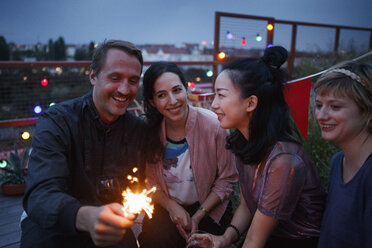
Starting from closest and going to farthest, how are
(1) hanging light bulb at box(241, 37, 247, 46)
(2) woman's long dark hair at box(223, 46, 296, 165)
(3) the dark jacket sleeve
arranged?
(3) the dark jacket sleeve, (2) woman's long dark hair at box(223, 46, 296, 165), (1) hanging light bulb at box(241, 37, 247, 46)

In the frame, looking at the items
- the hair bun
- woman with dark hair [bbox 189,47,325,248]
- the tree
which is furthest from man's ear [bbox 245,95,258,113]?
the tree

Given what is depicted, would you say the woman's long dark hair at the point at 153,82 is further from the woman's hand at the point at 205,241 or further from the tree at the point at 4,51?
the tree at the point at 4,51

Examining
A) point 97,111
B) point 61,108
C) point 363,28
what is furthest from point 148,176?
point 363,28

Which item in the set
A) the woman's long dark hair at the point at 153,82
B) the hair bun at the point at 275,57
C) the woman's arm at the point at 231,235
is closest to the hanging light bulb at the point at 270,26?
the woman's long dark hair at the point at 153,82

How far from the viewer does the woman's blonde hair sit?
146 centimetres

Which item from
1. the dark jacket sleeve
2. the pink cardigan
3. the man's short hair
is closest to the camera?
the dark jacket sleeve

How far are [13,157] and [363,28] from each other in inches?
565

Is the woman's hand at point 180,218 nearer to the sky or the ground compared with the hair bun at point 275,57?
nearer to the ground

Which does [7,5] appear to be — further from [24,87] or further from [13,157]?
[13,157]

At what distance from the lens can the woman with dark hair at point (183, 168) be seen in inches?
90.2

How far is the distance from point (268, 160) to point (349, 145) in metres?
0.47

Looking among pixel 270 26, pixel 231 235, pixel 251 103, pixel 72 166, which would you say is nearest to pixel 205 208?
pixel 231 235

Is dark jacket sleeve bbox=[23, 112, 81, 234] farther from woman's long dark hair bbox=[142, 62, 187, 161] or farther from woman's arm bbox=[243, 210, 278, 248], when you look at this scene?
woman's arm bbox=[243, 210, 278, 248]

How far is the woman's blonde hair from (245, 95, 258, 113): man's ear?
16.2 inches
